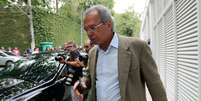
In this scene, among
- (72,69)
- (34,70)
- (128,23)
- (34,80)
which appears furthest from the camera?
(128,23)

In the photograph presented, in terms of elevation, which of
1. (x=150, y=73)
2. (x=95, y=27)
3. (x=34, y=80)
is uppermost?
(x=95, y=27)

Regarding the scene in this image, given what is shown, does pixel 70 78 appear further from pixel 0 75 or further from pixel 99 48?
pixel 99 48

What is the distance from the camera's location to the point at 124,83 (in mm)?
2738

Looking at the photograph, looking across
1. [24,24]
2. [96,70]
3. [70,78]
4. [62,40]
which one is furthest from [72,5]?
[96,70]

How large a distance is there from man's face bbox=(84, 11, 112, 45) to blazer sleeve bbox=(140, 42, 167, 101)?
282 mm

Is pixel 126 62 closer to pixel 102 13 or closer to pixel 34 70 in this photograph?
pixel 102 13

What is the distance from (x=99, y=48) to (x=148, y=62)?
36cm

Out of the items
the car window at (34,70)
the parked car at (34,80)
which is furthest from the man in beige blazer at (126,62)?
the car window at (34,70)

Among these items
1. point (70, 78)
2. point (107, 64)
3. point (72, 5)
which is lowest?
point (70, 78)

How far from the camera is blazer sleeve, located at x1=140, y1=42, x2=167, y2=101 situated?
277 cm

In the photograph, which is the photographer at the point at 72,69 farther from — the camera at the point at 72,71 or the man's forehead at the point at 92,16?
the man's forehead at the point at 92,16

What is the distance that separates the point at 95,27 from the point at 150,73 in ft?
1.58

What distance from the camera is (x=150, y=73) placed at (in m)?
2.78

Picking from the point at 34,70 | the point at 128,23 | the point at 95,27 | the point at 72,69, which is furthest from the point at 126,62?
the point at 128,23
